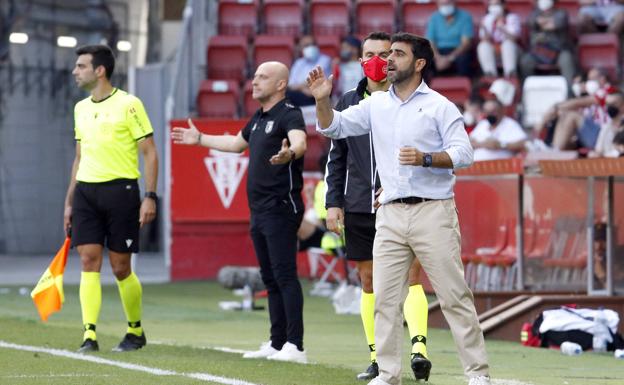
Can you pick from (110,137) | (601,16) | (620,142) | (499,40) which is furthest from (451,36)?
(110,137)

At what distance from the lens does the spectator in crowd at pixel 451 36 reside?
70.0 ft

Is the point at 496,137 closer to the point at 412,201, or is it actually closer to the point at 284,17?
the point at 284,17

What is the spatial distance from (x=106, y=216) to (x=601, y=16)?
1261 cm

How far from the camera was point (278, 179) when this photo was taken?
410 inches

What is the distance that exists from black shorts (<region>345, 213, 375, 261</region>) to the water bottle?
9.97 feet

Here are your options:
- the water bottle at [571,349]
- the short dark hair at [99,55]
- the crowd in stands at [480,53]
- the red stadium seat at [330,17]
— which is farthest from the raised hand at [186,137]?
the red stadium seat at [330,17]

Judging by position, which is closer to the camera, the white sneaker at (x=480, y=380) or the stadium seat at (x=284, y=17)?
the white sneaker at (x=480, y=380)

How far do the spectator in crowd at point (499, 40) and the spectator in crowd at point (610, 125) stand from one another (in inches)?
139

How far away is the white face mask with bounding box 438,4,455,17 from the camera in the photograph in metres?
21.2

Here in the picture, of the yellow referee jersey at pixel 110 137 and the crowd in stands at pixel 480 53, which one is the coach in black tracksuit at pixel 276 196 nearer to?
the yellow referee jersey at pixel 110 137

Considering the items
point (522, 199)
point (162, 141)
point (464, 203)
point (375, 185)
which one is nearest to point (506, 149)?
point (464, 203)

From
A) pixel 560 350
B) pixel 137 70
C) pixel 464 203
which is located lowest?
pixel 560 350

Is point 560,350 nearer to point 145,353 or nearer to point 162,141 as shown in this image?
point 145,353

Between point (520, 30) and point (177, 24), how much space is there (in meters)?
7.15
